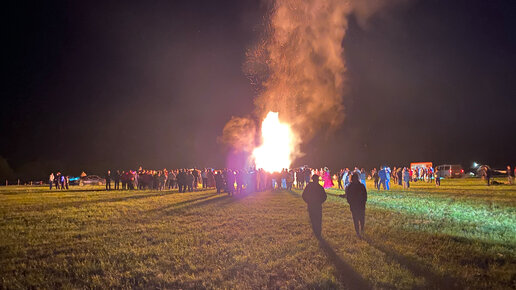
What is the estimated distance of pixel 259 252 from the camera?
7.05 meters

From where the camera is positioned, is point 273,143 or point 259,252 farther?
point 273,143

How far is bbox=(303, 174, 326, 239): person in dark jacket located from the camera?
28.1 feet

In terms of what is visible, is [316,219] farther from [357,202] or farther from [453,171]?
[453,171]

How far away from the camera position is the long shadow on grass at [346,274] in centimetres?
511

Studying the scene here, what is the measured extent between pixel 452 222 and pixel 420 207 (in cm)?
384

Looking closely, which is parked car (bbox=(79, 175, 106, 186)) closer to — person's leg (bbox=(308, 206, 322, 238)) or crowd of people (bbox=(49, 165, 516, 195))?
crowd of people (bbox=(49, 165, 516, 195))

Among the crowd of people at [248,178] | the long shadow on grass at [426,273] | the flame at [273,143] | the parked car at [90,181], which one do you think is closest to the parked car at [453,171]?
the crowd of people at [248,178]

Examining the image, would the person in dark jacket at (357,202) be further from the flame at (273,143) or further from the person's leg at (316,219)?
the flame at (273,143)

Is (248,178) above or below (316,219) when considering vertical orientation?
above

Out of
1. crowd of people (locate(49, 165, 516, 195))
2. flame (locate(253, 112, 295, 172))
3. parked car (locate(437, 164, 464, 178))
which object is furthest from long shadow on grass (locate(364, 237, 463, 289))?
parked car (locate(437, 164, 464, 178))

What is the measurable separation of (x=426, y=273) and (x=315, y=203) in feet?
11.2

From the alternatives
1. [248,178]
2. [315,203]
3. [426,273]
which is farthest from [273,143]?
[426,273]

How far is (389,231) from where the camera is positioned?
29.8 ft

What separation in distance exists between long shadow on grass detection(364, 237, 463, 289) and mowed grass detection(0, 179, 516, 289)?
2cm
